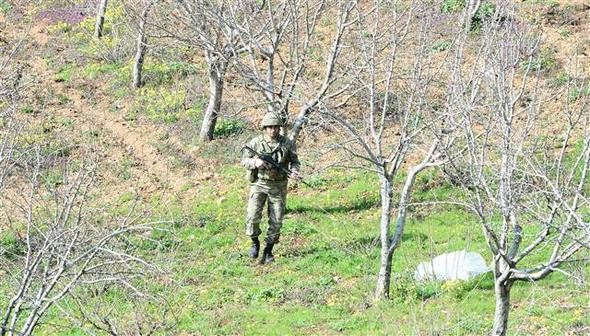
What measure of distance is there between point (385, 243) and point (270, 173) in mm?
2566

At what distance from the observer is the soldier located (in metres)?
12.5

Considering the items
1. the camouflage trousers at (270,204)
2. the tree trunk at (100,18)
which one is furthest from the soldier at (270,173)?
the tree trunk at (100,18)

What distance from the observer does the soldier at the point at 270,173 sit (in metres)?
12.5

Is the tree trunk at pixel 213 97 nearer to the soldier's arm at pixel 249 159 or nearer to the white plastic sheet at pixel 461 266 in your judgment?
the soldier's arm at pixel 249 159

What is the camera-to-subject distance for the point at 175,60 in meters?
22.8

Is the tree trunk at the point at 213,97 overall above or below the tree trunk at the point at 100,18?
below

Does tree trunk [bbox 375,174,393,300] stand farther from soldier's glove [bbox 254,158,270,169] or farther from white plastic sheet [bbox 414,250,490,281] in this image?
soldier's glove [bbox 254,158,270,169]

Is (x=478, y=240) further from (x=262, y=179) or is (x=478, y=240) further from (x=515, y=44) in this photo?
(x=515, y=44)

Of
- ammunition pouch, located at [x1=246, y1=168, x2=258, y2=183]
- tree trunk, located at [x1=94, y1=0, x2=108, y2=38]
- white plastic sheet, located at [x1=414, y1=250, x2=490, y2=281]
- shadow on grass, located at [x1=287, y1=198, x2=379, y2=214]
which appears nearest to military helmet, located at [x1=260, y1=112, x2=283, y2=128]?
ammunition pouch, located at [x1=246, y1=168, x2=258, y2=183]

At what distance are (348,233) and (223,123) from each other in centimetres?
613

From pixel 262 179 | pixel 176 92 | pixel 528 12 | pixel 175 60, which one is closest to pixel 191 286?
pixel 262 179

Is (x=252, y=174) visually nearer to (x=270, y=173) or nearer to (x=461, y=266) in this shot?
(x=270, y=173)

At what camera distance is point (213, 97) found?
18.1 meters

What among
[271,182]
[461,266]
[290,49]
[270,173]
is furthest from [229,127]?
[461,266]
